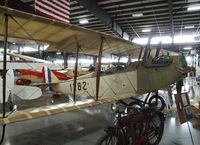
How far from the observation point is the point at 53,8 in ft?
16.7

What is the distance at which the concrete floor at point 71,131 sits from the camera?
11.3 feet

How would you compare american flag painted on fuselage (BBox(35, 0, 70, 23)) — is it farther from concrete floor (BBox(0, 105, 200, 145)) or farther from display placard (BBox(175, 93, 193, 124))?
display placard (BBox(175, 93, 193, 124))

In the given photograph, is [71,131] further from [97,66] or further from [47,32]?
[47,32]

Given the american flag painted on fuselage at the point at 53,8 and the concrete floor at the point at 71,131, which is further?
the american flag painted on fuselage at the point at 53,8

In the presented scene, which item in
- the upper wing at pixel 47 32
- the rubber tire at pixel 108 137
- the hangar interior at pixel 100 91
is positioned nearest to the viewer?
the rubber tire at pixel 108 137

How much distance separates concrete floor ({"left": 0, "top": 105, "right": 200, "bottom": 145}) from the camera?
135 inches

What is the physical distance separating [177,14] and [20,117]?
753 cm

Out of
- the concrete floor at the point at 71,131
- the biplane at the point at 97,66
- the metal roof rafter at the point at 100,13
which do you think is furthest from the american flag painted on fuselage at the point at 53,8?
the concrete floor at the point at 71,131

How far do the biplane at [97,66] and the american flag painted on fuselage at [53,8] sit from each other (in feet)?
3.34

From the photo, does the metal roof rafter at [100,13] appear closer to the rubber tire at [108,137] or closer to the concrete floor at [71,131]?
the concrete floor at [71,131]

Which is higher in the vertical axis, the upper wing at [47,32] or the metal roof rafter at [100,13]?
the metal roof rafter at [100,13]

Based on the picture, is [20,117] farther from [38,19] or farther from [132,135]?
[132,135]

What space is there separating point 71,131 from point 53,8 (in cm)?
299

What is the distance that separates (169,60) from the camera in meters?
4.82
